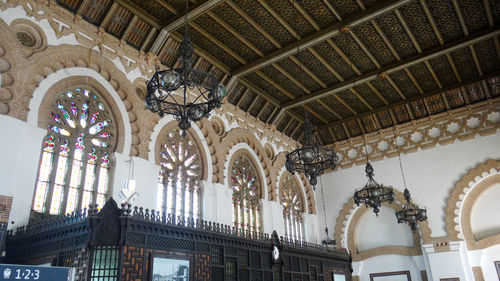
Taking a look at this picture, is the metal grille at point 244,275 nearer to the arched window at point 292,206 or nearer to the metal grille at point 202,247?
the metal grille at point 202,247

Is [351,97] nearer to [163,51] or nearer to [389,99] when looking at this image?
[389,99]

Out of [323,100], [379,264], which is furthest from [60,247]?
[379,264]

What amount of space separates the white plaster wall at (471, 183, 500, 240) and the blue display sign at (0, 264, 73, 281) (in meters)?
13.4

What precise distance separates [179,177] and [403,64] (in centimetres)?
788

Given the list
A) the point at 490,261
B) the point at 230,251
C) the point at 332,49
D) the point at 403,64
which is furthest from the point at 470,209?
the point at 230,251

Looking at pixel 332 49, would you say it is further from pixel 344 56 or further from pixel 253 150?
pixel 253 150

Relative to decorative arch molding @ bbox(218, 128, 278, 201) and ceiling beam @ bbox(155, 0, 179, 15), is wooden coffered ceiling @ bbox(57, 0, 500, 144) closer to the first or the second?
ceiling beam @ bbox(155, 0, 179, 15)

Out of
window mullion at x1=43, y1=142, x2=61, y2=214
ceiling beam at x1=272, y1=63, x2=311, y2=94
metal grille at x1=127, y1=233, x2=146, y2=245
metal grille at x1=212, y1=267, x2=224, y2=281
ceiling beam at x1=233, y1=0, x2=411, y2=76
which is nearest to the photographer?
metal grille at x1=127, y1=233, x2=146, y2=245

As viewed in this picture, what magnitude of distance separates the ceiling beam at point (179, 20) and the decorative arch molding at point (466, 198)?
34.6ft

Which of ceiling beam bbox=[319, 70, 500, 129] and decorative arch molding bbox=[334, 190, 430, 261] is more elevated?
ceiling beam bbox=[319, 70, 500, 129]

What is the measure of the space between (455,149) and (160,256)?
11.8 m

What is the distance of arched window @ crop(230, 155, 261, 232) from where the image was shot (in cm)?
1242

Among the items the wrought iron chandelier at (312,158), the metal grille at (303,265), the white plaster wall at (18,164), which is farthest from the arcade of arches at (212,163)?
the wrought iron chandelier at (312,158)

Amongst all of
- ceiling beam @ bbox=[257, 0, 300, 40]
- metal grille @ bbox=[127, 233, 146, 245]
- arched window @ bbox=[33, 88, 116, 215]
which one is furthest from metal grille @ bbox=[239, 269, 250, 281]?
ceiling beam @ bbox=[257, 0, 300, 40]
